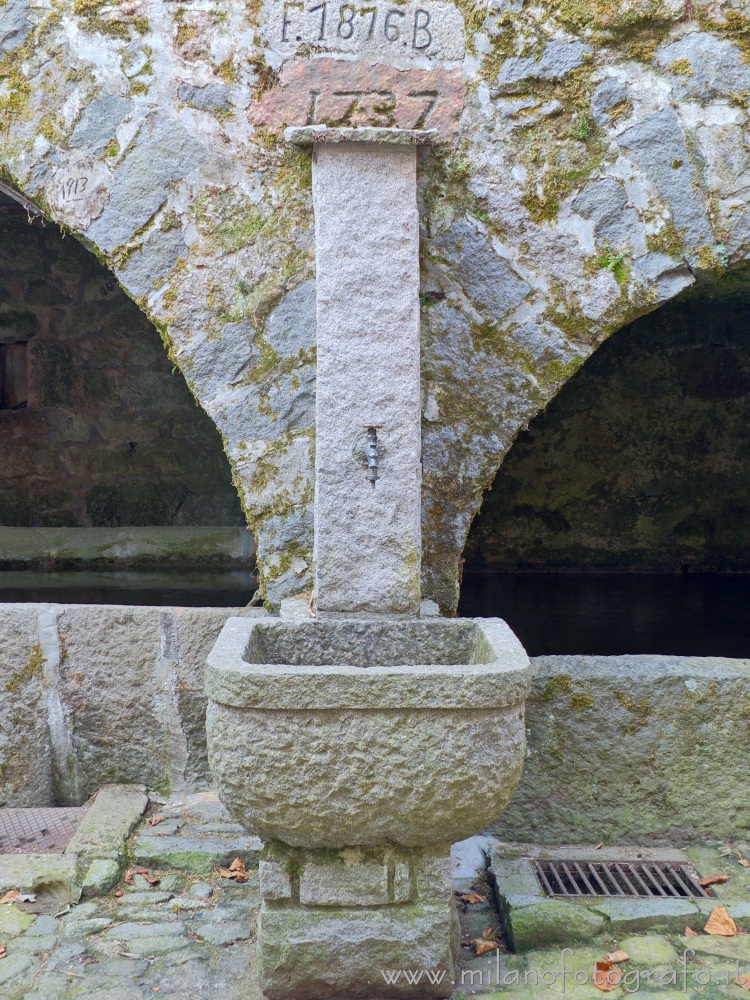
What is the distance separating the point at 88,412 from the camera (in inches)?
217

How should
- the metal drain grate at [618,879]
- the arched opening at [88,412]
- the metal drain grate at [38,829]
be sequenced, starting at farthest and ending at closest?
the arched opening at [88,412] < the metal drain grate at [38,829] < the metal drain grate at [618,879]

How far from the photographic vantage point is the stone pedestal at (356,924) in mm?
2152

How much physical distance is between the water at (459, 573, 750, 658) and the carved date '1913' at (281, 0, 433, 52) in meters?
2.57

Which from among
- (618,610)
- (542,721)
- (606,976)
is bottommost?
(606,976)

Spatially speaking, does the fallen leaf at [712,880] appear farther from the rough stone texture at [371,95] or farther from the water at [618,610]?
the rough stone texture at [371,95]

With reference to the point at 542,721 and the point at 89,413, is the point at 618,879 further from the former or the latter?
the point at 89,413

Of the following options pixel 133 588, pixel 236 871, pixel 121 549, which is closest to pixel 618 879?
pixel 236 871

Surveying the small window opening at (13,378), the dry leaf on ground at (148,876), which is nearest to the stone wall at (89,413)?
the small window opening at (13,378)

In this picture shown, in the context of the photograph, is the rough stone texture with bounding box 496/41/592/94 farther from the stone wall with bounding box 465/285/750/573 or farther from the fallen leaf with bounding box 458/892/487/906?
the stone wall with bounding box 465/285/750/573

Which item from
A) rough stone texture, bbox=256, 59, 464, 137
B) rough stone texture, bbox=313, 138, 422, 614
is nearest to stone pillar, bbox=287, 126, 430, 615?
rough stone texture, bbox=313, 138, 422, 614

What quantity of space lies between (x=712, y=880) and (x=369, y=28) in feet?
8.69

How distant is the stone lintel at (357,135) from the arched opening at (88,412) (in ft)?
10.1

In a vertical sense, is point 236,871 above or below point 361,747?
below

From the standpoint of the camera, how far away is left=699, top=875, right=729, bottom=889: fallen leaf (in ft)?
8.55
